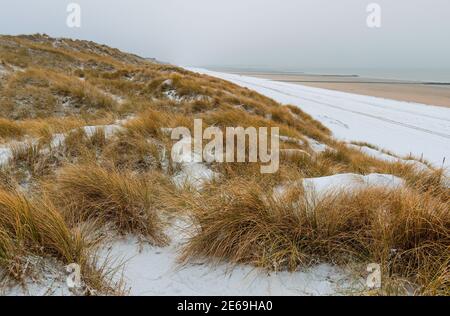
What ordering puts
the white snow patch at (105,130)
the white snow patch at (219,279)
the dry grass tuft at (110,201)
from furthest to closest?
the white snow patch at (105,130), the dry grass tuft at (110,201), the white snow patch at (219,279)

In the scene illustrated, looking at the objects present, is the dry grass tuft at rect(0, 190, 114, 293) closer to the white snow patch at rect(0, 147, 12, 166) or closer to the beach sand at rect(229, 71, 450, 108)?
the white snow patch at rect(0, 147, 12, 166)

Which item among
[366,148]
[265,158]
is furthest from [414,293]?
[366,148]

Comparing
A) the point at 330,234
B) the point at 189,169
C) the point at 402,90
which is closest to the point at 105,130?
the point at 189,169

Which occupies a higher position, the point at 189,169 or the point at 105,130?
the point at 105,130

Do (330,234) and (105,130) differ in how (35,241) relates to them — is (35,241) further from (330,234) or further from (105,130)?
(105,130)

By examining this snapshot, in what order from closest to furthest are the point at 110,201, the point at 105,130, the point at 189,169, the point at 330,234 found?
the point at 330,234 → the point at 110,201 → the point at 189,169 → the point at 105,130

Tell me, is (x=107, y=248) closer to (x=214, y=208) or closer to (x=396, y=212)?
(x=214, y=208)

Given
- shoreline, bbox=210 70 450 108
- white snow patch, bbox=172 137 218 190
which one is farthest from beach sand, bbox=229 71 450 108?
white snow patch, bbox=172 137 218 190

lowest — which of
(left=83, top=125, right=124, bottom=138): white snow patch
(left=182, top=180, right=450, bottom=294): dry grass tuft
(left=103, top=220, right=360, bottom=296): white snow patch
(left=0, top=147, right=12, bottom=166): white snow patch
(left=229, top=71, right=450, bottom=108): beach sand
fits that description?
(left=103, top=220, right=360, bottom=296): white snow patch

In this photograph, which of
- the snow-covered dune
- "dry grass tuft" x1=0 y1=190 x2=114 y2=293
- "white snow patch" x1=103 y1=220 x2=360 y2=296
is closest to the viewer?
"dry grass tuft" x1=0 y1=190 x2=114 y2=293

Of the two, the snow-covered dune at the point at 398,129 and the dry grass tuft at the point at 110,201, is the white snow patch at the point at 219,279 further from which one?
the snow-covered dune at the point at 398,129

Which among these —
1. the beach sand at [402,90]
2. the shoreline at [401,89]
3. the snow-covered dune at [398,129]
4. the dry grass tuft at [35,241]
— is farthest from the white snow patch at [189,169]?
the beach sand at [402,90]
